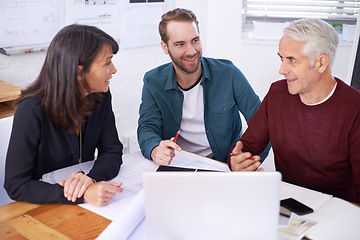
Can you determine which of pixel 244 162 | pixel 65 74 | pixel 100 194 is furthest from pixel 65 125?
pixel 244 162

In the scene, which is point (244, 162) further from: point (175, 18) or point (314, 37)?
point (175, 18)

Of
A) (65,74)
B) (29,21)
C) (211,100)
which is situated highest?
(29,21)

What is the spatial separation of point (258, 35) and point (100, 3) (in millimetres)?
1324

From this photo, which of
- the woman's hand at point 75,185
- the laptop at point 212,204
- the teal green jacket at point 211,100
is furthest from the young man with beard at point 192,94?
the laptop at point 212,204

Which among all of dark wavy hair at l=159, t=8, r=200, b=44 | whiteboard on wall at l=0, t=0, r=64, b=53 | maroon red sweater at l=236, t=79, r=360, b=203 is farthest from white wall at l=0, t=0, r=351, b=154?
maroon red sweater at l=236, t=79, r=360, b=203

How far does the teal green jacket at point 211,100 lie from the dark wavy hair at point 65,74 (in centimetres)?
59

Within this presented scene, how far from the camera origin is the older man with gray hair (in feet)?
5.01

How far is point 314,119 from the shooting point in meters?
1.59

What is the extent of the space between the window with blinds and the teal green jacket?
1461 mm

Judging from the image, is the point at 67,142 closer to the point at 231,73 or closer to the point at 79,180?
the point at 79,180

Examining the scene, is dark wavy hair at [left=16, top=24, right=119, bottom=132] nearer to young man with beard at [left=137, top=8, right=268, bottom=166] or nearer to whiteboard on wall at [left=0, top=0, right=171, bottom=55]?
young man with beard at [left=137, top=8, right=268, bottom=166]

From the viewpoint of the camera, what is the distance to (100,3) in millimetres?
2777

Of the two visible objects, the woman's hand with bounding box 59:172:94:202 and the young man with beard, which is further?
the young man with beard

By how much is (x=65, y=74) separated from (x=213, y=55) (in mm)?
2141
